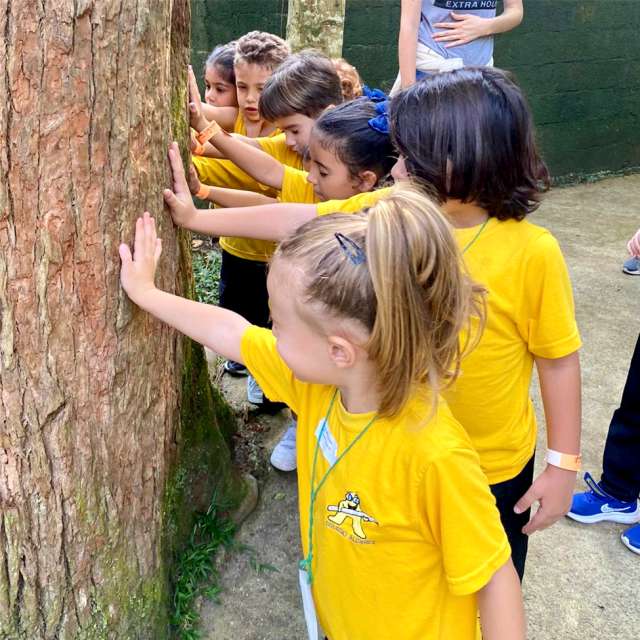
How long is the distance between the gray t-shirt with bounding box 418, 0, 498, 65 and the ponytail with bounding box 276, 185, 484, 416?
7.88 ft

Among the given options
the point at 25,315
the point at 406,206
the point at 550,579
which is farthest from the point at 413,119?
the point at 550,579

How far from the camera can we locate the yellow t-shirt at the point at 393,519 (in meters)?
1.18

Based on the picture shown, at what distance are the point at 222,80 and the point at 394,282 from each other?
7.48ft

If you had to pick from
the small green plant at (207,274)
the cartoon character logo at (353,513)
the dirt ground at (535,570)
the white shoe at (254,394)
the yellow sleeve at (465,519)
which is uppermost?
the yellow sleeve at (465,519)

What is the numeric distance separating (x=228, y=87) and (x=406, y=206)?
2.21 m

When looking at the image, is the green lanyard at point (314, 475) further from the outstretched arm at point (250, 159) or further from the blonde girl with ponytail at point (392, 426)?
the outstretched arm at point (250, 159)

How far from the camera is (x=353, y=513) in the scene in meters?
1.31

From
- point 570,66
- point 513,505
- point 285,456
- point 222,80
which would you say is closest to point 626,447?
point 513,505

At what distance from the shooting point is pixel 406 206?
3.73ft

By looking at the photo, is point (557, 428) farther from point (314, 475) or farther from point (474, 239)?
point (314, 475)

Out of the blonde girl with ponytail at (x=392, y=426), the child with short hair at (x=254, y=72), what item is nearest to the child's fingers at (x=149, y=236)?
the blonde girl with ponytail at (x=392, y=426)

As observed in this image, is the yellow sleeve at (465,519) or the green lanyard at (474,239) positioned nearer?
the yellow sleeve at (465,519)

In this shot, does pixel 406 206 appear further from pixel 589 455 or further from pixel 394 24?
pixel 394 24

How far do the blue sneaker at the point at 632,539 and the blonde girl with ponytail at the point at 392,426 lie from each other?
139 centimetres
